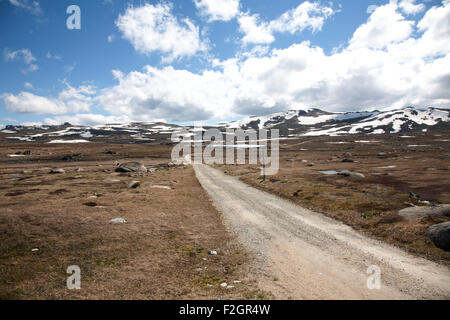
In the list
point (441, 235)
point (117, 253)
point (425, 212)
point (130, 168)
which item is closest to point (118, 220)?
point (117, 253)

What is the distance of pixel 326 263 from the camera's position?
44.5ft

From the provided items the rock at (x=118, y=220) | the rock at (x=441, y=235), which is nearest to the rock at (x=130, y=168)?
the rock at (x=118, y=220)

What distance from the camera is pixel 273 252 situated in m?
15.4

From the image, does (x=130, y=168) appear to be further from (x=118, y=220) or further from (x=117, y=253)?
(x=117, y=253)

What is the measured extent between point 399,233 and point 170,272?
17.4 metres

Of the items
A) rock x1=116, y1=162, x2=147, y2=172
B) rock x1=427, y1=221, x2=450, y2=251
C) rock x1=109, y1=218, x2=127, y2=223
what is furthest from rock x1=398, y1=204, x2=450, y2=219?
rock x1=116, y1=162, x2=147, y2=172

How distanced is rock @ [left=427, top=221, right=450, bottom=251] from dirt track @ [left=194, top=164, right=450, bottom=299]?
8.34 feet

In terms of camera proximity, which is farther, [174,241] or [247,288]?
[174,241]

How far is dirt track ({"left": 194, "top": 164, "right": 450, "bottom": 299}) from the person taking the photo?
10.7 m
